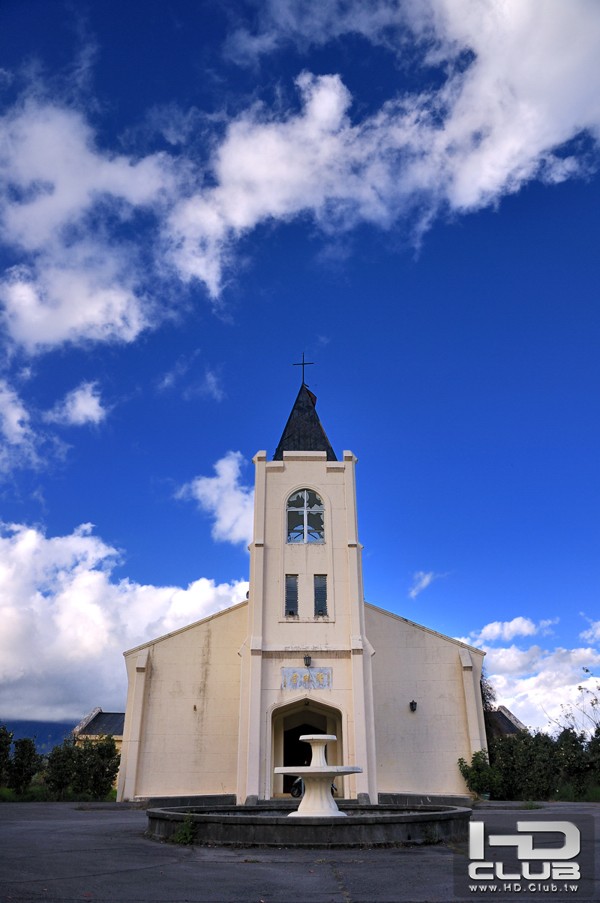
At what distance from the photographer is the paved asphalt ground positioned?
6605 millimetres

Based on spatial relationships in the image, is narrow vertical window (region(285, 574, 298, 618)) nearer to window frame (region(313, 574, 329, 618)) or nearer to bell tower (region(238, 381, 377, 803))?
bell tower (region(238, 381, 377, 803))

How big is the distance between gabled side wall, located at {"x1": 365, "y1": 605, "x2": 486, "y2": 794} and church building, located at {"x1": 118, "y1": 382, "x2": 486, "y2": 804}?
4 cm

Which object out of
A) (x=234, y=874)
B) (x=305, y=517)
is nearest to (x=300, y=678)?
(x=305, y=517)

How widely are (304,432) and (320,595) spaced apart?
24.0 feet

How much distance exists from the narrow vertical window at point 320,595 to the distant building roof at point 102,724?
3105 cm

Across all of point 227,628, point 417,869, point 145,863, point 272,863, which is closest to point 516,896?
point 417,869

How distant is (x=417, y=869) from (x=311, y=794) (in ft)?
17.6

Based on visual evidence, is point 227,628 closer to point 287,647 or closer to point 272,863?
point 287,647

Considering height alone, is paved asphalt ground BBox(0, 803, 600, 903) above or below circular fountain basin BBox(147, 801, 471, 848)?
below

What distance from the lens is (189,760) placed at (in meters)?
25.0

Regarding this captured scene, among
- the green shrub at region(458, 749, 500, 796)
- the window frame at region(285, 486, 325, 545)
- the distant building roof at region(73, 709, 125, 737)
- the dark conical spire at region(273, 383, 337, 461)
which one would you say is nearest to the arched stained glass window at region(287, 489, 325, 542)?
the window frame at region(285, 486, 325, 545)

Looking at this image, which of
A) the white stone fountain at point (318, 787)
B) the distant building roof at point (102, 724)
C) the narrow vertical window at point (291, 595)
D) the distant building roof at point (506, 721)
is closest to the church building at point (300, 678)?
the narrow vertical window at point (291, 595)

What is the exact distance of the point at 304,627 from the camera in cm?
2334

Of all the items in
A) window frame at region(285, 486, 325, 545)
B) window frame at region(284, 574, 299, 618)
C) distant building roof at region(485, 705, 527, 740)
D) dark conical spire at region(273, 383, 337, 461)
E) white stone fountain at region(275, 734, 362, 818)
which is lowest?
white stone fountain at region(275, 734, 362, 818)
